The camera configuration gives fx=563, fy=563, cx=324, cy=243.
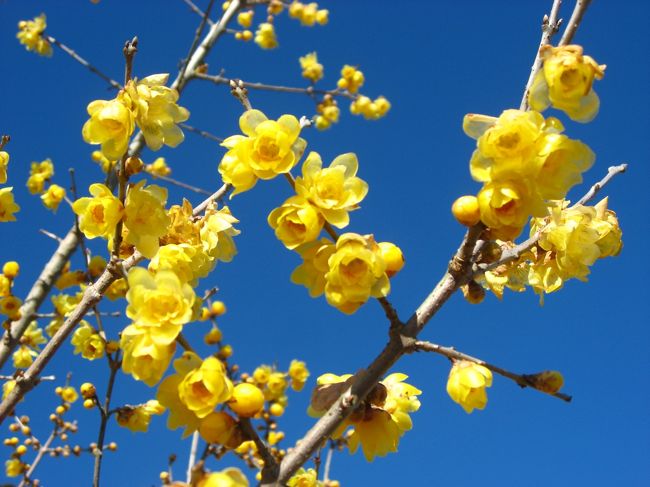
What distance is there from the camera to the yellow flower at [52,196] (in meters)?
6.35

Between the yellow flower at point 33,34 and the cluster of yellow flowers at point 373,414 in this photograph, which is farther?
the yellow flower at point 33,34

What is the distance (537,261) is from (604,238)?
0.24 meters

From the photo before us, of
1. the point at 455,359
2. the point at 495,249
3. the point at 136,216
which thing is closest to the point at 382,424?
the point at 455,359

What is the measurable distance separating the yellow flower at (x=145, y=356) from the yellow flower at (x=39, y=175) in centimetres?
619

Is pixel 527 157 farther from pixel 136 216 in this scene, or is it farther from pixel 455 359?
pixel 136 216

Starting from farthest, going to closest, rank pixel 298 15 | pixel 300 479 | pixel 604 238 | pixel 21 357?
pixel 298 15, pixel 21 357, pixel 300 479, pixel 604 238

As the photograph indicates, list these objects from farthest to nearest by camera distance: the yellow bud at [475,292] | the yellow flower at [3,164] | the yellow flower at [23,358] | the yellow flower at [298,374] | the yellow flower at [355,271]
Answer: the yellow flower at [298,374]
the yellow flower at [23,358]
the yellow flower at [3,164]
the yellow bud at [475,292]
the yellow flower at [355,271]

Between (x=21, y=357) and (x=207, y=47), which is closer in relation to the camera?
(x=21, y=357)

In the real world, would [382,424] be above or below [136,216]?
below

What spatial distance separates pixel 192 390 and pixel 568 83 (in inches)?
50.1

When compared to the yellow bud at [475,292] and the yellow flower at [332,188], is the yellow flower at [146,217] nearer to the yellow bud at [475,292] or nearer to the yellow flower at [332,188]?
the yellow flower at [332,188]

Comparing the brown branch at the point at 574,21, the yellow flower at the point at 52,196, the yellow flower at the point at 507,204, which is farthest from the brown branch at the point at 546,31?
the yellow flower at the point at 52,196

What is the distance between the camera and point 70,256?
216 inches

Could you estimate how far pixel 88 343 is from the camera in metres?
3.63
